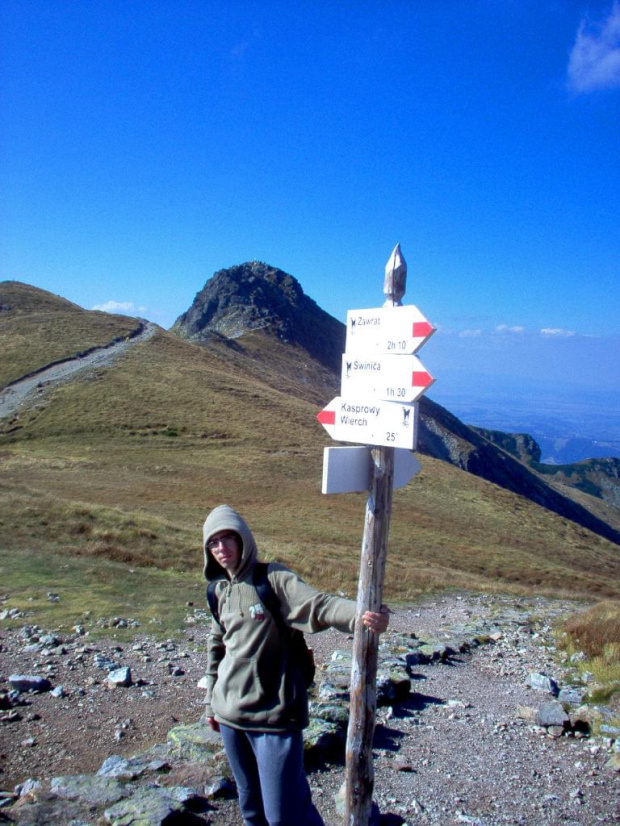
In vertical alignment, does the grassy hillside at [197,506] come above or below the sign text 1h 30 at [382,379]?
below

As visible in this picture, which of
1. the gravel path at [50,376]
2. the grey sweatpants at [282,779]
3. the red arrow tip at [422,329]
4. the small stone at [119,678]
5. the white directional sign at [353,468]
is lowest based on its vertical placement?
the small stone at [119,678]

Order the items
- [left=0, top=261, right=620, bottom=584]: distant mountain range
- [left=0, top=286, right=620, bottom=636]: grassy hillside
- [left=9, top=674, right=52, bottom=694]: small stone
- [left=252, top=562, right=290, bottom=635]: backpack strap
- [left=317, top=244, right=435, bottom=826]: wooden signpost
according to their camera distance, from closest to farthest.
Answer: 1. [left=252, top=562, right=290, bottom=635]: backpack strap
2. [left=317, top=244, right=435, bottom=826]: wooden signpost
3. [left=9, top=674, right=52, bottom=694]: small stone
4. [left=0, top=286, right=620, bottom=636]: grassy hillside
5. [left=0, top=261, right=620, bottom=584]: distant mountain range

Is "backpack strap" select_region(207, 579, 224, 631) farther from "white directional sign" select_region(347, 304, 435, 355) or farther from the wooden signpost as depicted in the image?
"white directional sign" select_region(347, 304, 435, 355)

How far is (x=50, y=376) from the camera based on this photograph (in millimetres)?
60031

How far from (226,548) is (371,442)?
1.12m

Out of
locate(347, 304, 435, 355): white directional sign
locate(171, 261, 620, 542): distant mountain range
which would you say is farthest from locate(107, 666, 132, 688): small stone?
locate(171, 261, 620, 542): distant mountain range

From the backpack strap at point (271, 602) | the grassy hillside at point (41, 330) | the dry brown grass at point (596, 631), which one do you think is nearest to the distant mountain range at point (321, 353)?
the grassy hillside at point (41, 330)

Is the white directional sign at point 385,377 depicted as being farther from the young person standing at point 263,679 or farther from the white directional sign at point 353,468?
the young person standing at point 263,679

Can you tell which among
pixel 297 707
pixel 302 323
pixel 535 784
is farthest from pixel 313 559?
pixel 302 323

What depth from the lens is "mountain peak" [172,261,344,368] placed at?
128500mm

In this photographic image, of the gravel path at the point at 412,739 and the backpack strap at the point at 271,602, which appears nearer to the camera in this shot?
the backpack strap at the point at 271,602

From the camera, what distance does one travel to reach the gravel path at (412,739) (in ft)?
18.1

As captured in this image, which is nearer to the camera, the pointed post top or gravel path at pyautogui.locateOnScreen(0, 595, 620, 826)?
the pointed post top

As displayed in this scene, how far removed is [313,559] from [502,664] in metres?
10.2
